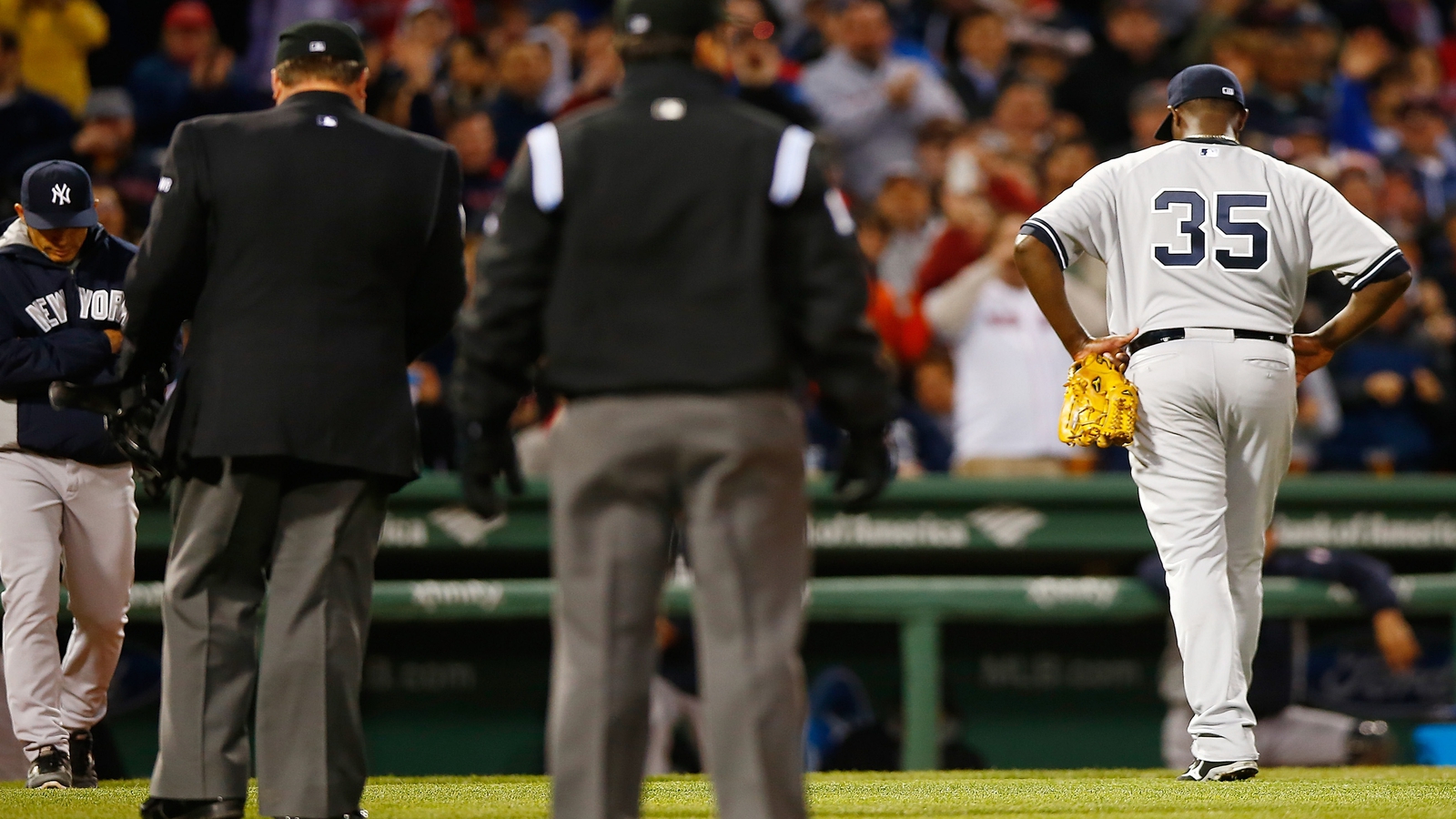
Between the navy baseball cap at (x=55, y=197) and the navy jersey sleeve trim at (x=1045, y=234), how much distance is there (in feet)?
9.69

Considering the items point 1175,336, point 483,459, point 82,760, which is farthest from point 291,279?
point 1175,336

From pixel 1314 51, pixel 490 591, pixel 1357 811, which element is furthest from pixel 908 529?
pixel 1314 51

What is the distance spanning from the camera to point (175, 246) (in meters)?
4.34

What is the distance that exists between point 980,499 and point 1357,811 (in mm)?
4206

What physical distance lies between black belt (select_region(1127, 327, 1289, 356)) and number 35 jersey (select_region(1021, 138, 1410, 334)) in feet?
0.06

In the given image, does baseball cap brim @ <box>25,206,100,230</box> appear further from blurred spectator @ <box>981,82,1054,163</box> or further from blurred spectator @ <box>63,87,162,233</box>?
blurred spectator @ <box>981,82,1054,163</box>

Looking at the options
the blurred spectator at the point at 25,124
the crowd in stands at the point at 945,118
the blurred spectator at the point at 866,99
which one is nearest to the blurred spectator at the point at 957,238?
the crowd in stands at the point at 945,118

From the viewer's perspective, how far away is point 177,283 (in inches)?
173

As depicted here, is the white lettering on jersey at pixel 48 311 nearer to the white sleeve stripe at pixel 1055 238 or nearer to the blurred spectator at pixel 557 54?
the white sleeve stripe at pixel 1055 238

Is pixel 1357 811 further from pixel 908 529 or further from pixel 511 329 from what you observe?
pixel 908 529

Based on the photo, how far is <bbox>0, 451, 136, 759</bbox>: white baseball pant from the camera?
5902 millimetres

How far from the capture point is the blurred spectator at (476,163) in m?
10.1

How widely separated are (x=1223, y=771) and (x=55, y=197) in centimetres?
397

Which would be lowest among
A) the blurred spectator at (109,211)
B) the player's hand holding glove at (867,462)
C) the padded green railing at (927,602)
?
the padded green railing at (927,602)
